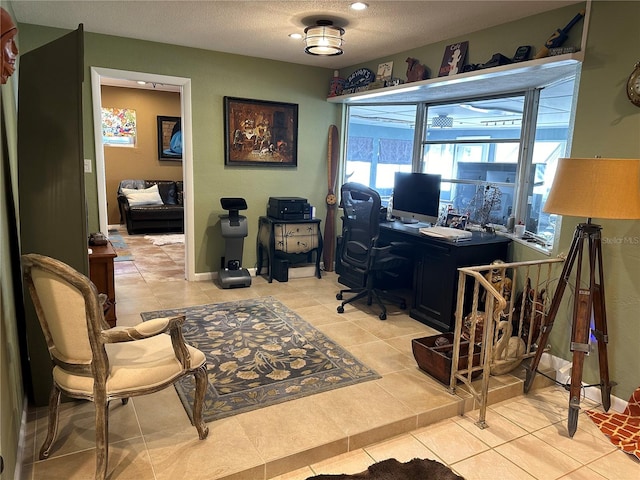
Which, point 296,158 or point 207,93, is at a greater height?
point 207,93

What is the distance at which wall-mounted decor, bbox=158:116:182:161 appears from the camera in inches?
343

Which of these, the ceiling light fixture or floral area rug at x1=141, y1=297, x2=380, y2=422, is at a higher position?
the ceiling light fixture

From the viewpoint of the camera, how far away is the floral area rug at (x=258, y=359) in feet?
8.70

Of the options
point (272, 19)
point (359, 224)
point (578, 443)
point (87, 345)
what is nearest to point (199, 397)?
point (87, 345)

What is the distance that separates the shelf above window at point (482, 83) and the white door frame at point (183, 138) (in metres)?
1.71

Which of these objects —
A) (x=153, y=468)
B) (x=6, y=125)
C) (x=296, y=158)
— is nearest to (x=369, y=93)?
(x=296, y=158)

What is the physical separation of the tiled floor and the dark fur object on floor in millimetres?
60

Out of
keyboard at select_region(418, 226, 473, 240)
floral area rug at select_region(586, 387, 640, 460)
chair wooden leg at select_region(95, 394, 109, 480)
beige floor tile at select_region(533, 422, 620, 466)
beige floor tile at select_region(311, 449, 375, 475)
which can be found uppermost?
keyboard at select_region(418, 226, 473, 240)

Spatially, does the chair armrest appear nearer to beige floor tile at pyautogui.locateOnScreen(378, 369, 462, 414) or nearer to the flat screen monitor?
beige floor tile at pyautogui.locateOnScreen(378, 369, 462, 414)

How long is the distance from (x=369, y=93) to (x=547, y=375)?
3.12 meters

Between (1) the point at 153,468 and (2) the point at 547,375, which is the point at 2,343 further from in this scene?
(2) the point at 547,375

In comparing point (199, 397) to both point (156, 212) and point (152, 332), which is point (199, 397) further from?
point (156, 212)

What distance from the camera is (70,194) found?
2270mm

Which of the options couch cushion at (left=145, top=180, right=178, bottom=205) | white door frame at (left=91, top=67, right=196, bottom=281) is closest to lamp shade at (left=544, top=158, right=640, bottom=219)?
white door frame at (left=91, top=67, right=196, bottom=281)
